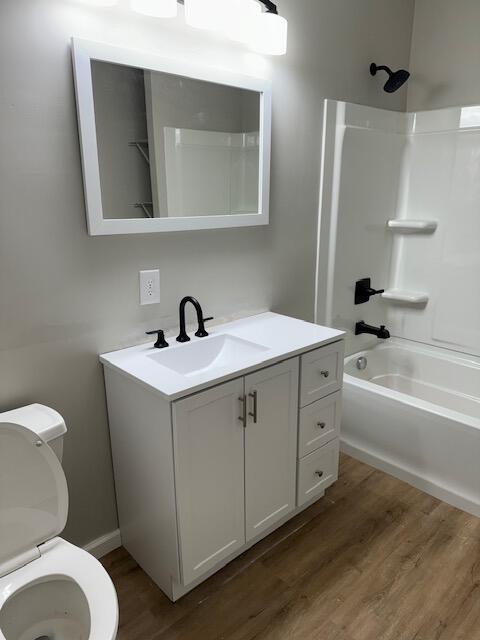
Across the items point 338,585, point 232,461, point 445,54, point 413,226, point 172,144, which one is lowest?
point 338,585

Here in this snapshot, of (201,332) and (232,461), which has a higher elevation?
(201,332)

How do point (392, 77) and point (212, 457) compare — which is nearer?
point (212, 457)

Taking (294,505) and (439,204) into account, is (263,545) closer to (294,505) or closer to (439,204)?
(294,505)

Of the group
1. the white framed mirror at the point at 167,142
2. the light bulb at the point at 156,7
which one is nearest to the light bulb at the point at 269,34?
the white framed mirror at the point at 167,142

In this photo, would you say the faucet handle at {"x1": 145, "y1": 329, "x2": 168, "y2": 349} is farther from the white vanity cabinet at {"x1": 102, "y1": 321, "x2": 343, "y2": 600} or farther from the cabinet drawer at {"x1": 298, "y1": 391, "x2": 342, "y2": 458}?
the cabinet drawer at {"x1": 298, "y1": 391, "x2": 342, "y2": 458}

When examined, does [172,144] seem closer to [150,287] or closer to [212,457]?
[150,287]

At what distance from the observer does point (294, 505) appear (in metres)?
1.96

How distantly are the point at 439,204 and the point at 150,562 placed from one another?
242 cm

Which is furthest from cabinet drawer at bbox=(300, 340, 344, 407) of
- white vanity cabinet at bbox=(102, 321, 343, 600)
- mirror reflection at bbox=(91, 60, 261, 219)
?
mirror reflection at bbox=(91, 60, 261, 219)

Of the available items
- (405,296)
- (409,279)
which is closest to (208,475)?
(405,296)

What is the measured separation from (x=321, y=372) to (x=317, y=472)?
480mm

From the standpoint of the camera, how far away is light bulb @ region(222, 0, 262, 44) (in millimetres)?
1627

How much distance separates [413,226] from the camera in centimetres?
277

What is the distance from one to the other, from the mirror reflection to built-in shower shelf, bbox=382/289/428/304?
1315 mm
